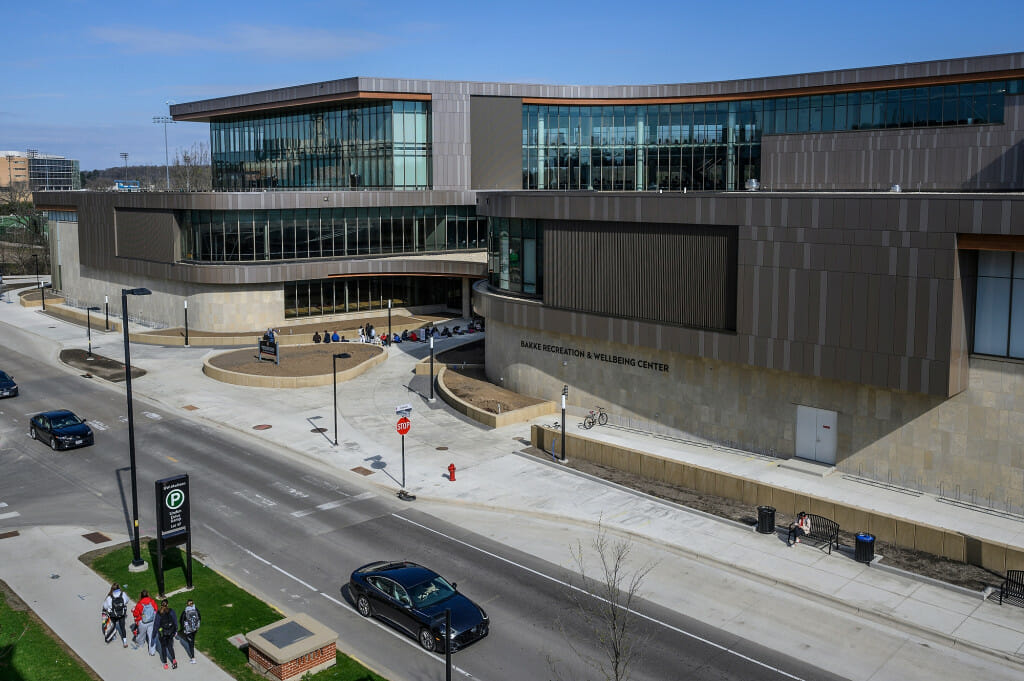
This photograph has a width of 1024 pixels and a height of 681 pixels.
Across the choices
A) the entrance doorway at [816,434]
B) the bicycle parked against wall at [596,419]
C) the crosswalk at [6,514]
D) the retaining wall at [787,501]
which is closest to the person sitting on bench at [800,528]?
the retaining wall at [787,501]

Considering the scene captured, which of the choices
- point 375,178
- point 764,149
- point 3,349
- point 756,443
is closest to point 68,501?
point 756,443

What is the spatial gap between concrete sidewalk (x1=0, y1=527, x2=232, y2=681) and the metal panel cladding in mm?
22902

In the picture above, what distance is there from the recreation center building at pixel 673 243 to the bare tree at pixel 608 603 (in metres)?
11.1

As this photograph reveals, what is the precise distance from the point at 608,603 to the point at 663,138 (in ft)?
203

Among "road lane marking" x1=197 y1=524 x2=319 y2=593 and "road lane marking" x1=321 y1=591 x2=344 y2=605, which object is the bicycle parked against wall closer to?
"road lane marking" x1=197 y1=524 x2=319 y2=593

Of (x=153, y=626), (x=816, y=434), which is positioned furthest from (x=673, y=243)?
(x=153, y=626)

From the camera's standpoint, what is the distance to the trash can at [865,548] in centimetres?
2867

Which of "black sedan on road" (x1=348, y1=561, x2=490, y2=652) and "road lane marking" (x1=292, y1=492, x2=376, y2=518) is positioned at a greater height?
"black sedan on road" (x1=348, y1=561, x2=490, y2=652)

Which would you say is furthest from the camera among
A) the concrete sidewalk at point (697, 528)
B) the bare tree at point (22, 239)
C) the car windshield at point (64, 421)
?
the bare tree at point (22, 239)

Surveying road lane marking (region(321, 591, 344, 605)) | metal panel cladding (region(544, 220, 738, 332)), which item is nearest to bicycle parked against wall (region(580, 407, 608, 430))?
metal panel cladding (region(544, 220, 738, 332))

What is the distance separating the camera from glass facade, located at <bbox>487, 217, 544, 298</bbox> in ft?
157

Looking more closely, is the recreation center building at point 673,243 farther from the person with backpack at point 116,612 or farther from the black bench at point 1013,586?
the person with backpack at point 116,612

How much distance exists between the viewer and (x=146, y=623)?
76.6ft

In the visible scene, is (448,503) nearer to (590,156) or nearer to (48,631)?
(48,631)
